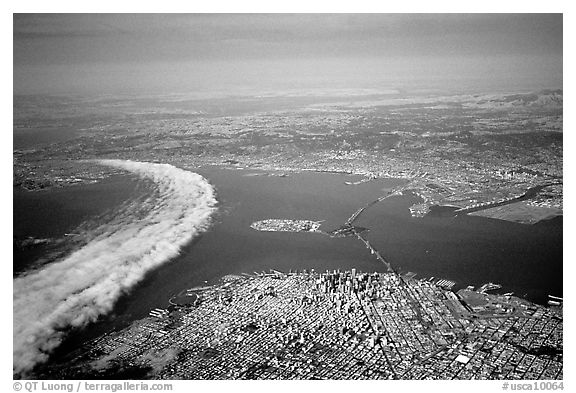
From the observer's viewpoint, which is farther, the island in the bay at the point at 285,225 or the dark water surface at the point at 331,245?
the island in the bay at the point at 285,225

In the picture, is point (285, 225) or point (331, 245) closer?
point (331, 245)

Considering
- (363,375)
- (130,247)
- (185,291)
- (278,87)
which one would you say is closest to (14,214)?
(130,247)

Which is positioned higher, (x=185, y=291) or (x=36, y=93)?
(x=36, y=93)

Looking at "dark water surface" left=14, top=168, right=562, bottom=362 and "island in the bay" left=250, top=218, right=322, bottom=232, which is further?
"island in the bay" left=250, top=218, right=322, bottom=232

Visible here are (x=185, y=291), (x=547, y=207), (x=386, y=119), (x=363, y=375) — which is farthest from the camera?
(x=386, y=119)

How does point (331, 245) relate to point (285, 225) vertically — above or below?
below

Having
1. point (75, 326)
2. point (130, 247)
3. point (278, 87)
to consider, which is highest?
point (278, 87)

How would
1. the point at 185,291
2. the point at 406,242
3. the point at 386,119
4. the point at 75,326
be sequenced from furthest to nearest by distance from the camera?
1. the point at 386,119
2. the point at 406,242
3. the point at 185,291
4. the point at 75,326

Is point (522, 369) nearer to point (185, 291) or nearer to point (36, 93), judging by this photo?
point (185, 291)
